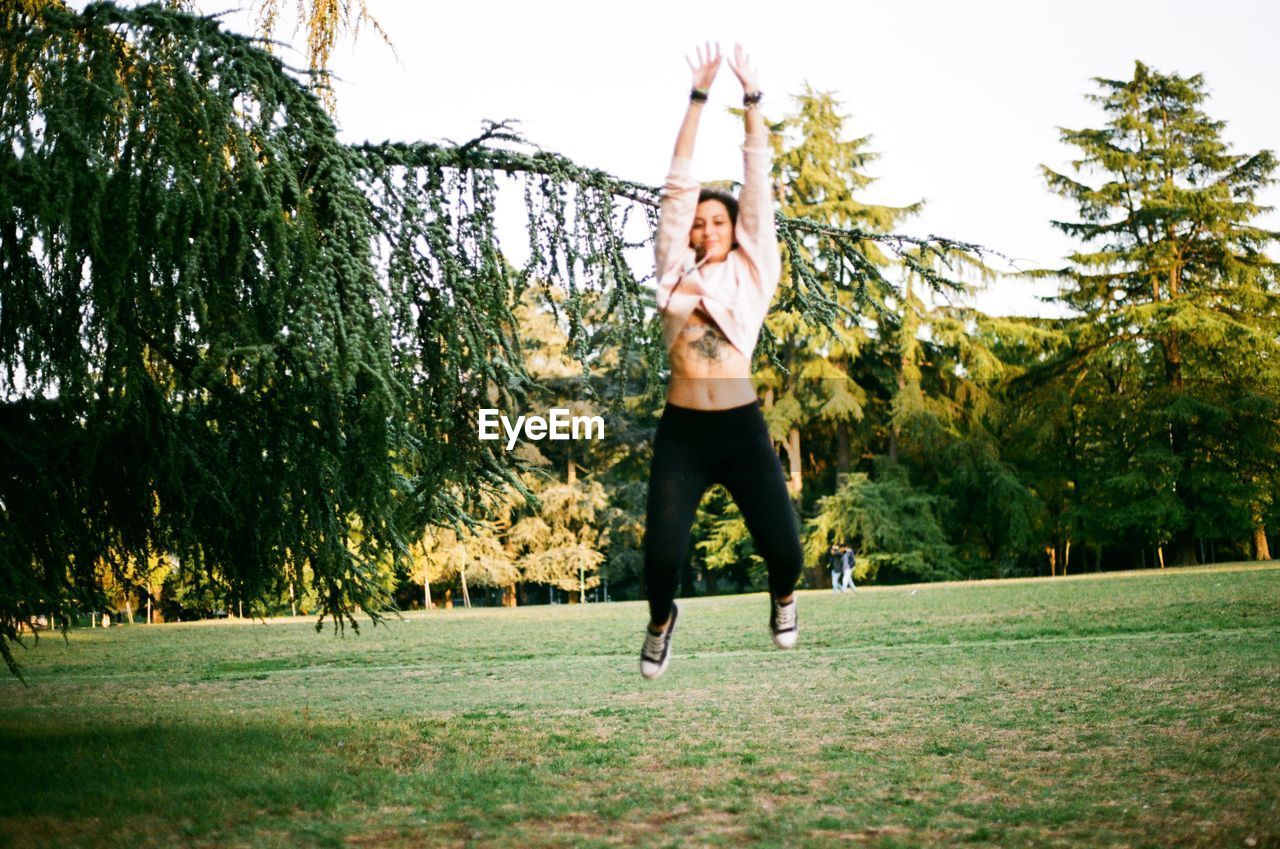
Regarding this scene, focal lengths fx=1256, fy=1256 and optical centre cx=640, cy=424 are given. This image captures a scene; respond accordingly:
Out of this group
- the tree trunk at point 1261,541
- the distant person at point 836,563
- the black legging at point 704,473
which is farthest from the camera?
the tree trunk at point 1261,541

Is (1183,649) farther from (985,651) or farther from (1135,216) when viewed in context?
(1135,216)

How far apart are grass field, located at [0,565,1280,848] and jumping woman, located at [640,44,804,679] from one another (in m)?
3.63

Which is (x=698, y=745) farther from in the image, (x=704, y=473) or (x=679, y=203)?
(x=679, y=203)

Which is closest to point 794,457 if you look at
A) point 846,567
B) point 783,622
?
point 846,567

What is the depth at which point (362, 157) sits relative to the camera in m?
8.12

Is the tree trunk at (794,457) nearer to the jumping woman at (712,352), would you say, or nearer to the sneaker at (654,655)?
the sneaker at (654,655)

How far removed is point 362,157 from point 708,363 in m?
4.72

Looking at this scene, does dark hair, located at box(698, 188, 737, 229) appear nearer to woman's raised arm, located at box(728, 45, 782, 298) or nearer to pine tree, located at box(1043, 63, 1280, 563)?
woman's raised arm, located at box(728, 45, 782, 298)

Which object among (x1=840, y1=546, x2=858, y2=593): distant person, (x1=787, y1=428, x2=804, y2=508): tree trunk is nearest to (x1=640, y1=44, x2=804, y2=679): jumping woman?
(x1=840, y1=546, x2=858, y2=593): distant person

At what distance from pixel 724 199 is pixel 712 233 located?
0.53 feet

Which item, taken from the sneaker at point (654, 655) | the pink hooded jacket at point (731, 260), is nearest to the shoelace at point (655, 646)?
the sneaker at point (654, 655)

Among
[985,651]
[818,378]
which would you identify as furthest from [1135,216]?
[985,651]

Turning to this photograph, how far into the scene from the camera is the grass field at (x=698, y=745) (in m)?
7.68

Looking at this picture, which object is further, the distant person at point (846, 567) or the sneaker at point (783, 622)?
the distant person at point (846, 567)
